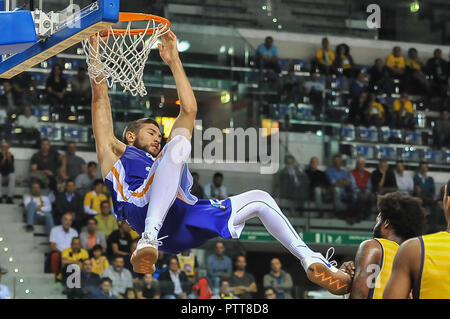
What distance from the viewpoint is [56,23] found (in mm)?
5828

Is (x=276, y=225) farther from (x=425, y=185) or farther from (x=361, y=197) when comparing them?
(x=425, y=185)

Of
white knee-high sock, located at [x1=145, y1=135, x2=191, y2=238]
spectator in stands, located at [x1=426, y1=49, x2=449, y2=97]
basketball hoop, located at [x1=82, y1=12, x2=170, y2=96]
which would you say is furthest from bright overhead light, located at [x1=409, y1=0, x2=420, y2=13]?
white knee-high sock, located at [x1=145, y1=135, x2=191, y2=238]

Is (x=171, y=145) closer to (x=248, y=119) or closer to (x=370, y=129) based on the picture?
(x=248, y=119)

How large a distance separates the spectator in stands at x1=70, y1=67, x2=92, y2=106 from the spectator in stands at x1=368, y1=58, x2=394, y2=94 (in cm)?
529

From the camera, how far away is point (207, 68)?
46.1ft

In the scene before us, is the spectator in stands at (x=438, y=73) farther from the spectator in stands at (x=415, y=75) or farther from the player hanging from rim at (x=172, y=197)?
the player hanging from rim at (x=172, y=197)

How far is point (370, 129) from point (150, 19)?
32.3ft

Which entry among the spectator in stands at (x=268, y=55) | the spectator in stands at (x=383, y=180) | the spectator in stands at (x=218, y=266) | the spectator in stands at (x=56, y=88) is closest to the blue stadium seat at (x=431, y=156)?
the spectator in stands at (x=383, y=180)

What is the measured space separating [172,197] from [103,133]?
0.77m

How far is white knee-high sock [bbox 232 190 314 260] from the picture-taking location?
19.0 feet

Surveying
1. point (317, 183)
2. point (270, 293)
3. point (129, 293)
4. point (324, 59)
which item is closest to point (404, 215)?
point (129, 293)

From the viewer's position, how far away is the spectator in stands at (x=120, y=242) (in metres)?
12.4

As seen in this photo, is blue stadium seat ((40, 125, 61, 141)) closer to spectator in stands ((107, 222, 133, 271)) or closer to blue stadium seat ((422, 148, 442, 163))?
spectator in stands ((107, 222, 133, 271))

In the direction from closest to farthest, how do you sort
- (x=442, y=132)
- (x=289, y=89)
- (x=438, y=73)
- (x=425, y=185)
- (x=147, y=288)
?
(x=147, y=288)
(x=425, y=185)
(x=289, y=89)
(x=442, y=132)
(x=438, y=73)
